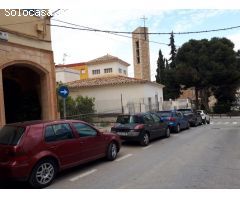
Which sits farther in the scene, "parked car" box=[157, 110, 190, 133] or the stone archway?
Answer: "parked car" box=[157, 110, 190, 133]

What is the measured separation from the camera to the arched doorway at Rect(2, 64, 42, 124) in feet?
49.7

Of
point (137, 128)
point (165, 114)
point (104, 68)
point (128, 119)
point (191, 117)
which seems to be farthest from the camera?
point (104, 68)

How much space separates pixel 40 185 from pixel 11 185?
833 millimetres

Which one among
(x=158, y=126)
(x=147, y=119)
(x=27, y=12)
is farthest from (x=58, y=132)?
(x=27, y=12)

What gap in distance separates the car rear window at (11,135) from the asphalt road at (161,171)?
106 centimetres

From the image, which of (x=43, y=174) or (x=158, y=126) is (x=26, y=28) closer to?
(x=158, y=126)

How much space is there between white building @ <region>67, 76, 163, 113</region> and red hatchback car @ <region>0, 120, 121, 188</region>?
68.2 feet

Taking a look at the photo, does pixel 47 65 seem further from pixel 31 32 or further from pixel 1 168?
pixel 1 168

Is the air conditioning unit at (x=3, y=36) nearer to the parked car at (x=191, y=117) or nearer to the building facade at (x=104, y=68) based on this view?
the parked car at (x=191, y=117)

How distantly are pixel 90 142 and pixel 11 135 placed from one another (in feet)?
7.80

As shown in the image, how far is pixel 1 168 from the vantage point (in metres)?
6.72

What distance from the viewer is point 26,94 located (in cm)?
1546

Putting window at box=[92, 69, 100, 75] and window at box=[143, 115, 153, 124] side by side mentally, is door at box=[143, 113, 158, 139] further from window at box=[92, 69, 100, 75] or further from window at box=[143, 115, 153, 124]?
window at box=[92, 69, 100, 75]

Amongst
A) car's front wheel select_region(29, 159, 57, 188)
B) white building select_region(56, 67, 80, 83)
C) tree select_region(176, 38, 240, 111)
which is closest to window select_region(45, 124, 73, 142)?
car's front wheel select_region(29, 159, 57, 188)
